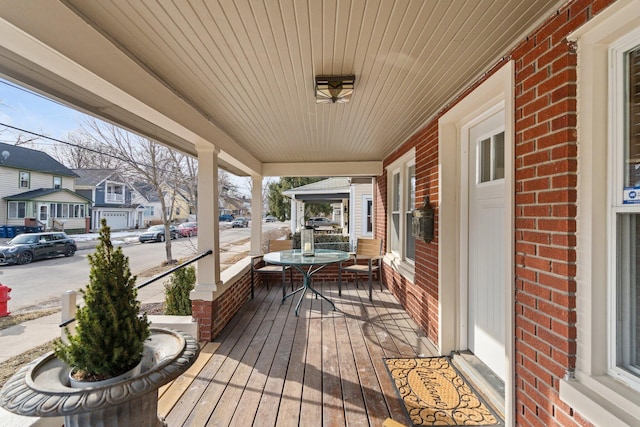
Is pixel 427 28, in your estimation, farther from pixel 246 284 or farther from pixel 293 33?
pixel 246 284

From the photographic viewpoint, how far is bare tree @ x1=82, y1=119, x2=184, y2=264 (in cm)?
684

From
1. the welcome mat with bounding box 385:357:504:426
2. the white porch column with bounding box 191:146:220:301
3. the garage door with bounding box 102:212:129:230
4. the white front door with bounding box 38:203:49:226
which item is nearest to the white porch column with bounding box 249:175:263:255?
the white porch column with bounding box 191:146:220:301

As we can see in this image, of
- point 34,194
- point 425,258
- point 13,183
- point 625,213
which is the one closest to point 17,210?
point 34,194

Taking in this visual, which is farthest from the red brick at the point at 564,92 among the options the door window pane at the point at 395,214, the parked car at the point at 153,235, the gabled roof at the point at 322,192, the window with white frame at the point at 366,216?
the parked car at the point at 153,235

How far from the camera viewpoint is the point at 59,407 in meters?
1.14

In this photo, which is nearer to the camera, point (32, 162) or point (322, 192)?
point (32, 162)

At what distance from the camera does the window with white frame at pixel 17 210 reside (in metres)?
8.80

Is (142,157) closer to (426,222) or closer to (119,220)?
(426,222)

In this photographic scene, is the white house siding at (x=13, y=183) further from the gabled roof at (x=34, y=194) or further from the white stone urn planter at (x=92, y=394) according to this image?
the white stone urn planter at (x=92, y=394)

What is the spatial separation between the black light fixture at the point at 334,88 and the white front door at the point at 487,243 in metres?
1.14

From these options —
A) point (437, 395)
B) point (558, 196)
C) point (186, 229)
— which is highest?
point (558, 196)

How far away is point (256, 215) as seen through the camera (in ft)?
18.8

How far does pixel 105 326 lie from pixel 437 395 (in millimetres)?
2229

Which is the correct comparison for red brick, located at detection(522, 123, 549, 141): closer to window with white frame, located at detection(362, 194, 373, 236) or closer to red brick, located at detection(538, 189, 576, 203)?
red brick, located at detection(538, 189, 576, 203)
